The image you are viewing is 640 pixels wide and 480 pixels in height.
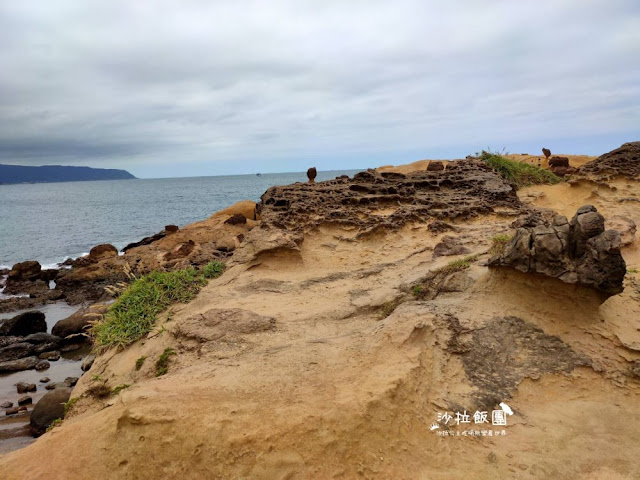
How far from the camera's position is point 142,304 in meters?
6.43

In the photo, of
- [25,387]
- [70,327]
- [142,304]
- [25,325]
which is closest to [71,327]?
[70,327]

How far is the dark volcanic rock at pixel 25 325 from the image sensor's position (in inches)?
443

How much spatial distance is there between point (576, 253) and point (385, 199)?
17.5 feet

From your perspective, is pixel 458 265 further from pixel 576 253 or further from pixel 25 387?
pixel 25 387

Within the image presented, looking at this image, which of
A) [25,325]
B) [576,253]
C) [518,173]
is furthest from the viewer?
[518,173]

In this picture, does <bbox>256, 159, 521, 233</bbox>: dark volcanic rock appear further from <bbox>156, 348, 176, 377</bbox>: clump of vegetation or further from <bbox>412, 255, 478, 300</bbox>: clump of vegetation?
<bbox>156, 348, 176, 377</bbox>: clump of vegetation

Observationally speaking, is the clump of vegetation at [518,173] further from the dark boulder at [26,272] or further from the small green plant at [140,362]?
the dark boulder at [26,272]

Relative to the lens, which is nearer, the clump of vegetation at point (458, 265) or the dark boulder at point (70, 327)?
the clump of vegetation at point (458, 265)

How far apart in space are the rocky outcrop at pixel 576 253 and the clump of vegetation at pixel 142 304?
4.36m

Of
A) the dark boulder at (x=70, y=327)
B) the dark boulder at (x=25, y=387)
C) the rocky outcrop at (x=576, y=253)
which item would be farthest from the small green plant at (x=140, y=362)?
the dark boulder at (x=70, y=327)

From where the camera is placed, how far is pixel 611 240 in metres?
3.75

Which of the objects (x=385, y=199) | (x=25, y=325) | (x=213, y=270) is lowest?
(x=25, y=325)

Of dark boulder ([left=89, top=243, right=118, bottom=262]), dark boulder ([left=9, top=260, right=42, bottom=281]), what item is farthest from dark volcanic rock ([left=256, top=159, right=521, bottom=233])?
dark boulder ([left=9, top=260, right=42, bottom=281])

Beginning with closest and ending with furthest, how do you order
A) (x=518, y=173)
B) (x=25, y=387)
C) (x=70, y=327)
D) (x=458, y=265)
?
(x=458, y=265), (x=25, y=387), (x=70, y=327), (x=518, y=173)
